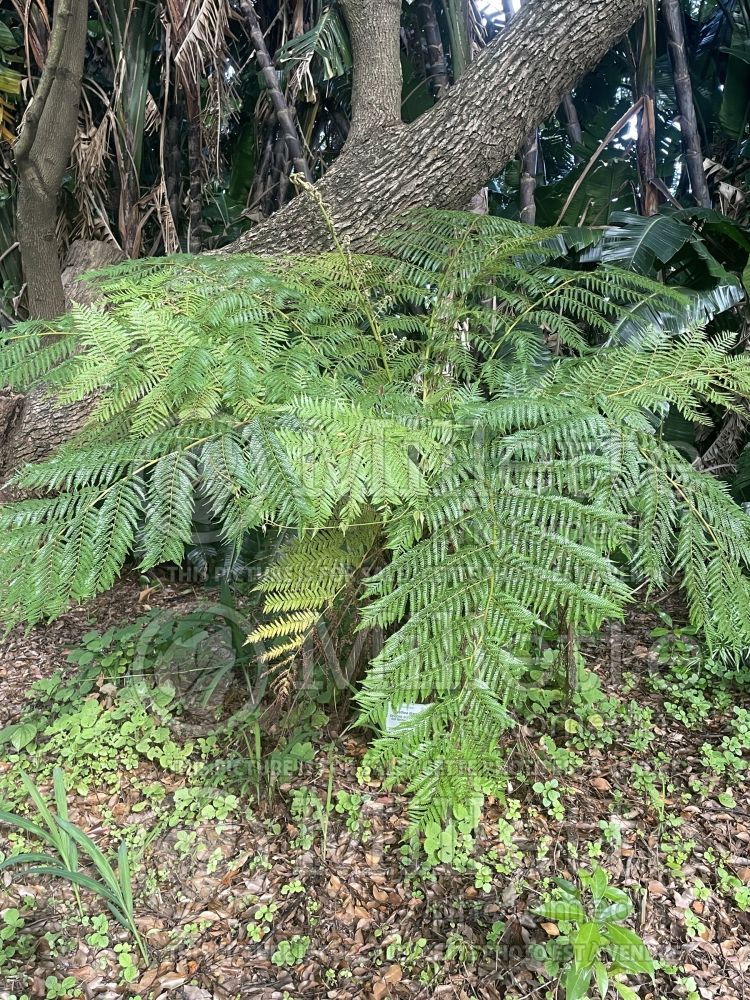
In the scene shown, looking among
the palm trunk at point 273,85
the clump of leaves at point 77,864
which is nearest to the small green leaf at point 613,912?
the clump of leaves at point 77,864

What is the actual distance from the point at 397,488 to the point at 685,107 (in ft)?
11.2

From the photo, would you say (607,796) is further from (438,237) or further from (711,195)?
(711,195)

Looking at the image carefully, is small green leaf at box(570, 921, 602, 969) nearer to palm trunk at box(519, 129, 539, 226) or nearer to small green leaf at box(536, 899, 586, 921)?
small green leaf at box(536, 899, 586, 921)

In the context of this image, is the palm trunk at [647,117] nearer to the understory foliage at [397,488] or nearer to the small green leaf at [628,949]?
the understory foliage at [397,488]

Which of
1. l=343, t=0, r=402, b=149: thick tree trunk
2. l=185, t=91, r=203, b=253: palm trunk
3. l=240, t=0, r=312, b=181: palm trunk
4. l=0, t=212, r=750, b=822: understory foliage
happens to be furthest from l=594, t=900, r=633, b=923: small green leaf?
l=185, t=91, r=203, b=253: palm trunk

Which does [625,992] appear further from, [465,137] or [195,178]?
[195,178]

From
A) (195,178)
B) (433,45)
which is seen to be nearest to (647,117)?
(433,45)

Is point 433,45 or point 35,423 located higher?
point 433,45

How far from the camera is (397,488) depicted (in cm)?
100

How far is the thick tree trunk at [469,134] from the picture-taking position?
A: 7.30 ft

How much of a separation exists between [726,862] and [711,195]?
3.55m

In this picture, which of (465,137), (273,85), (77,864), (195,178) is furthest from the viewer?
(195,178)

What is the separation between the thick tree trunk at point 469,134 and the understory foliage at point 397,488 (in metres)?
0.89

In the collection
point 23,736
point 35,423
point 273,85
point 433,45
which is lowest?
point 23,736
